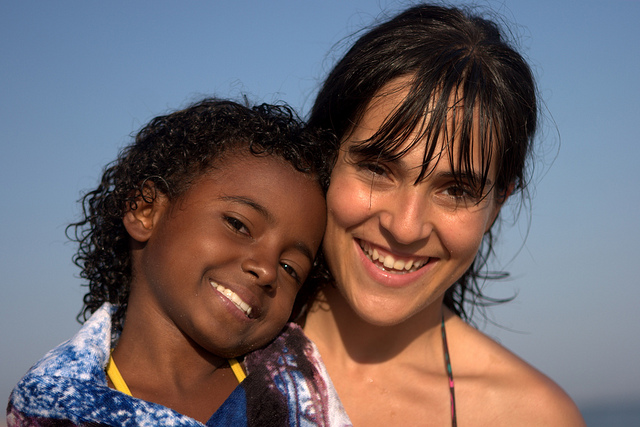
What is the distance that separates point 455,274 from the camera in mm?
3057

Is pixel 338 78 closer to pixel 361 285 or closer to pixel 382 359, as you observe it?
pixel 361 285

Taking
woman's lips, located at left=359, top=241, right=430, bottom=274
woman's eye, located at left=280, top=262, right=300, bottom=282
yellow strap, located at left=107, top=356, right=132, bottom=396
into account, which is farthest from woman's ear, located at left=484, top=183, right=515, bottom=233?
yellow strap, located at left=107, top=356, right=132, bottom=396

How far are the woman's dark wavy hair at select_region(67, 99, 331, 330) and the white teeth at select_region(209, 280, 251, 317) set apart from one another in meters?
0.45

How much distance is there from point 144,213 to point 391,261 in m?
1.12

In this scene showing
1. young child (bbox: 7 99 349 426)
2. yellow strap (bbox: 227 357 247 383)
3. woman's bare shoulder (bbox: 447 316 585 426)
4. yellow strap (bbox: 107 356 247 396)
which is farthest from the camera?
woman's bare shoulder (bbox: 447 316 585 426)

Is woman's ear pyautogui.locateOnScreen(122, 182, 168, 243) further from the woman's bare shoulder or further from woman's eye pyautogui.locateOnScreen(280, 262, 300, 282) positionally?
the woman's bare shoulder

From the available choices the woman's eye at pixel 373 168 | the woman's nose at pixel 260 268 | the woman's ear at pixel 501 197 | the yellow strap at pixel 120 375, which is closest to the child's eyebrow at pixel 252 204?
the woman's nose at pixel 260 268

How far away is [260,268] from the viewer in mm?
2729

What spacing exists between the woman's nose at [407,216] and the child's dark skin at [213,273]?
13.5 inches

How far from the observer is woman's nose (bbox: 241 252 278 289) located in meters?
2.73

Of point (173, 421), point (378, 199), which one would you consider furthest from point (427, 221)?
point (173, 421)

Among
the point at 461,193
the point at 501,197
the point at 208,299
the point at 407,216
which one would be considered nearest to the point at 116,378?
the point at 208,299

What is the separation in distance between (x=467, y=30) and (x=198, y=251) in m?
1.55

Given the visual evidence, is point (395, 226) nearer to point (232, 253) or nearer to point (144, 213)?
point (232, 253)
